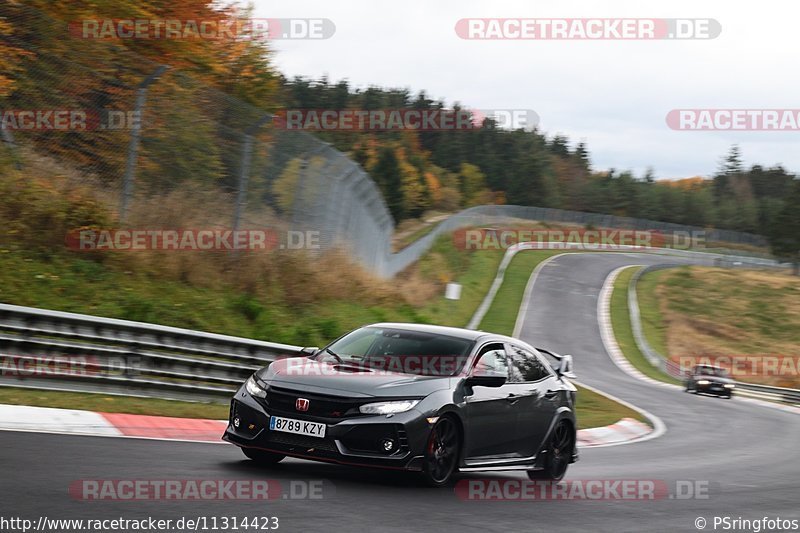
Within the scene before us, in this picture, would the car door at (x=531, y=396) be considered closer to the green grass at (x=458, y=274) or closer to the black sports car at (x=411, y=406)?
the black sports car at (x=411, y=406)

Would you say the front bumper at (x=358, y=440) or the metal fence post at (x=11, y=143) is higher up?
the metal fence post at (x=11, y=143)

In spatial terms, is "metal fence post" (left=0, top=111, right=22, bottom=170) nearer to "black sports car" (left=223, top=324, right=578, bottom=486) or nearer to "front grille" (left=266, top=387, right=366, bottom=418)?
"black sports car" (left=223, top=324, right=578, bottom=486)

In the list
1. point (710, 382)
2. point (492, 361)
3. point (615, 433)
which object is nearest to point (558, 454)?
point (492, 361)

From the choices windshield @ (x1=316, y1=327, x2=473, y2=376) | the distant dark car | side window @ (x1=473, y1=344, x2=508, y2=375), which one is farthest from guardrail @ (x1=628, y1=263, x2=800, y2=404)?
windshield @ (x1=316, y1=327, x2=473, y2=376)

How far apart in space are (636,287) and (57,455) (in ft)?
186

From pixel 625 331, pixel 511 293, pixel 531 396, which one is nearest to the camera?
pixel 531 396

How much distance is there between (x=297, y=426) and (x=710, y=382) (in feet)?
94.7

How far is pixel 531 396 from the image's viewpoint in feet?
33.7

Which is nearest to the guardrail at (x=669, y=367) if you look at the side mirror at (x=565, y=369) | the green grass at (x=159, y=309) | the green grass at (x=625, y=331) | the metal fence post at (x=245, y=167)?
the green grass at (x=625, y=331)

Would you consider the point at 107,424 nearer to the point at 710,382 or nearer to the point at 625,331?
the point at 710,382

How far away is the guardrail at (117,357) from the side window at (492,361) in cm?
500

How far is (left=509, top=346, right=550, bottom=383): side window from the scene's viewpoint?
33.8ft

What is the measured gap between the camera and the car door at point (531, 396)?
33.2 feet

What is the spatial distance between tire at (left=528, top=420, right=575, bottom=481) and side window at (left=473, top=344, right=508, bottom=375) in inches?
40.5
